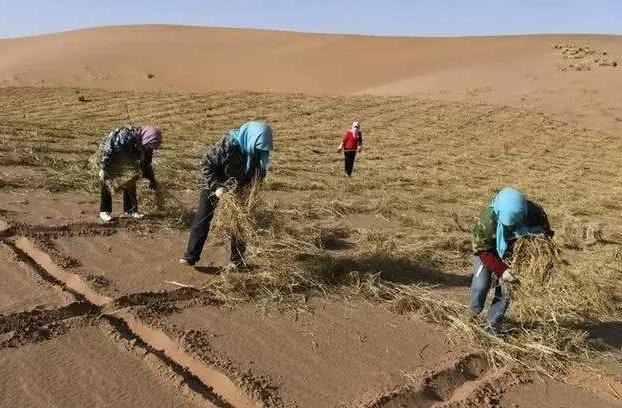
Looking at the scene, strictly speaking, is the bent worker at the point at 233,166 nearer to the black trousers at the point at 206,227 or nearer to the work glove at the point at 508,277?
the black trousers at the point at 206,227

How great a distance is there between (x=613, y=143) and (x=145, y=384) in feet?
61.8

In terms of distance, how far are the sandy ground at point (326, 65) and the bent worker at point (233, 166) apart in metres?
19.4

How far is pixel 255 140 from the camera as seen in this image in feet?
18.3

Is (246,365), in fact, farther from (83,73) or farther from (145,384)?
(83,73)

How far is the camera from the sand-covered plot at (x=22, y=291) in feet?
15.9

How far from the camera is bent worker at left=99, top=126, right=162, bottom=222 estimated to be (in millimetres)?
6964

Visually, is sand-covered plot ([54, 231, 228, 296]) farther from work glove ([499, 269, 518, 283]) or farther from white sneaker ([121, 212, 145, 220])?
work glove ([499, 269, 518, 283])

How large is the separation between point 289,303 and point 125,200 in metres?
2.85

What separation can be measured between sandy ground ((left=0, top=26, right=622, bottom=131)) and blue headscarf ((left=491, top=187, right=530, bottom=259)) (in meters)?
19.4

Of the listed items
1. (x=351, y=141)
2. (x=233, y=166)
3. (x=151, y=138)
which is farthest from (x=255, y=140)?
(x=351, y=141)

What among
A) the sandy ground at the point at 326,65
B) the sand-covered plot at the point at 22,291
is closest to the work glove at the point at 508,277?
the sand-covered plot at the point at 22,291

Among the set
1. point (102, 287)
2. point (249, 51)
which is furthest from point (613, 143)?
point (249, 51)

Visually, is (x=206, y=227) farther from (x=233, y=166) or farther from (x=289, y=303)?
(x=289, y=303)

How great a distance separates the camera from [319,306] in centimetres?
547
